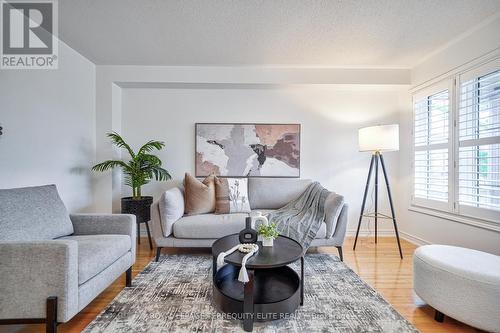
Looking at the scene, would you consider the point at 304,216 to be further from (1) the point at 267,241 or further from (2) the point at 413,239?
(2) the point at 413,239

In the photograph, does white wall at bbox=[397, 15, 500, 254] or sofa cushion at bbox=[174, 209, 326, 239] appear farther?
sofa cushion at bbox=[174, 209, 326, 239]

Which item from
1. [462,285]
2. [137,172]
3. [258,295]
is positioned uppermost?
[137,172]

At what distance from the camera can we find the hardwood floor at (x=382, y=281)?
1.65 m

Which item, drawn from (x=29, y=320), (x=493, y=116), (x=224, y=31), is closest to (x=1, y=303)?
(x=29, y=320)

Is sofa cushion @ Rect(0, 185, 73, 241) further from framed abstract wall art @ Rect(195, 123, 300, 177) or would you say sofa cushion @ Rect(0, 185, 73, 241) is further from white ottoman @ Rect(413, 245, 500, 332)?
white ottoman @ Rect(413, 245, 500, 332)

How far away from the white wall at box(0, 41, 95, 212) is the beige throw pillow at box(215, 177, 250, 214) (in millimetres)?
1776

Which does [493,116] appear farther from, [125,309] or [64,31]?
[64,31]

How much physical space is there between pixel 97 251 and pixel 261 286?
4.06ft

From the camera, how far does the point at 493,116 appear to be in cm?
232

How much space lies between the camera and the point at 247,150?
3.60 m

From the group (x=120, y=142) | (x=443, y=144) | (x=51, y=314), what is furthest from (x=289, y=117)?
(x=51, y=314)

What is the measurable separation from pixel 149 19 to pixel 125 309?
2.55 meters

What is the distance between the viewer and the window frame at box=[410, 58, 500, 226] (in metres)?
2.35

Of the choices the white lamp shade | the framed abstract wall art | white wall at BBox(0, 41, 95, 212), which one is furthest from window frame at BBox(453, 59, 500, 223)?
white wall at BBox(0, 41, 95, 212)
